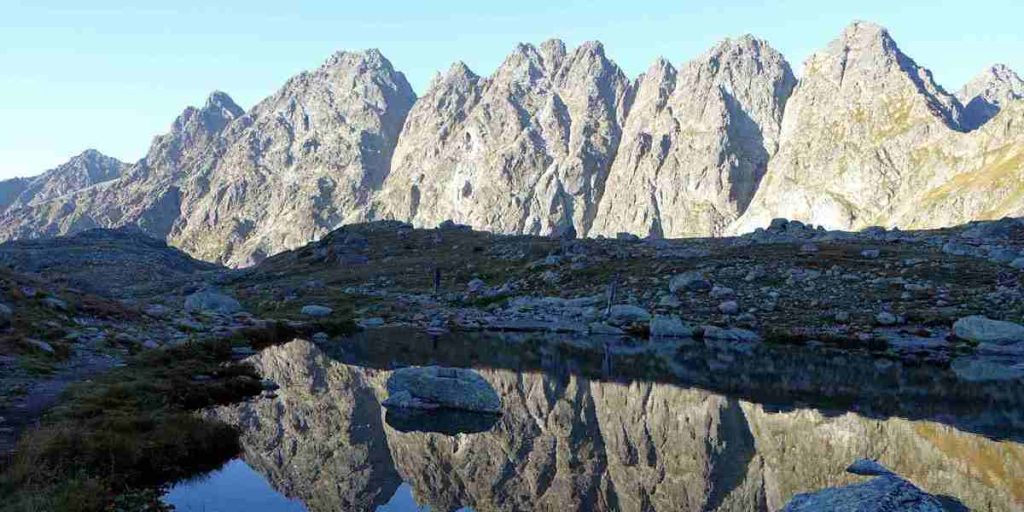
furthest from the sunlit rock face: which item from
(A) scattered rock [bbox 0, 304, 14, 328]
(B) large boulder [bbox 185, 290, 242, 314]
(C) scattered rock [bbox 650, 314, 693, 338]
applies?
(B) large boulder [bbox 185, 290, 242, 314]

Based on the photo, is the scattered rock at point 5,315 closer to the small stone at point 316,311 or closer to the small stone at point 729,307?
the small stone at point 316,311

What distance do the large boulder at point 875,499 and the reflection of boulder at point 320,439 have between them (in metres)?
11.6

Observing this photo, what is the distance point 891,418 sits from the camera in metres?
28.2

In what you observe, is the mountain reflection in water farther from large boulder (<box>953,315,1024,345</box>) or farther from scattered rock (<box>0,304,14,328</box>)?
scattered rock (<box>0,304,14,328</box>)

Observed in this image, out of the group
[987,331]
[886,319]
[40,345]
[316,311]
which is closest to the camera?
[40,345]

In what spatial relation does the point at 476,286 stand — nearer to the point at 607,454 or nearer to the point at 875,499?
the point at 607,454

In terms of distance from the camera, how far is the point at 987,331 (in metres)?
45.3

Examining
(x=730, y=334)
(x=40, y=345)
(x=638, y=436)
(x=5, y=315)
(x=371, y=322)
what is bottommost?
(x=638, y=436)

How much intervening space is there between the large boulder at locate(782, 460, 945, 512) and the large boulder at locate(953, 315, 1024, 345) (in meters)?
38.0

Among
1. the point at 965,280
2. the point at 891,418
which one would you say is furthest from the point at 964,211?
the point at 891,418

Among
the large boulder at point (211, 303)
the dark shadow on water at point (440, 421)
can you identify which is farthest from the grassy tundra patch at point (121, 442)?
the large boulder at point (211, 303)

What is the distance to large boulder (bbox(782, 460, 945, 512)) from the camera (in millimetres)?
13070

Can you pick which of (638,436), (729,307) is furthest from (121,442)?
(729,307)

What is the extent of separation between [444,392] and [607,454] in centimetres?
859
